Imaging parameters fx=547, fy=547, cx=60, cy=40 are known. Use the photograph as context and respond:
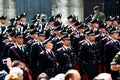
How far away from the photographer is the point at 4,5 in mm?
24125

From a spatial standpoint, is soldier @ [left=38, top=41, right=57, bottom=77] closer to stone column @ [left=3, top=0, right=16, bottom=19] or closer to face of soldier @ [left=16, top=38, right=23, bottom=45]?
face of soldier @ [left=16, top=38, right=23, bottom=45]

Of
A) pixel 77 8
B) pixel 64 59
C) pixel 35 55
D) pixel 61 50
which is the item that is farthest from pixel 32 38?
pixel 77 8

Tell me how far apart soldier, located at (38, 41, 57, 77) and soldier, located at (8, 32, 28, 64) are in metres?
0.54

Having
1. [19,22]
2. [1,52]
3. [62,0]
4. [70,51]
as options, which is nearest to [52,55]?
[70,51]

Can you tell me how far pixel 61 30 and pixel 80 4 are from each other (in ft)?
28.0

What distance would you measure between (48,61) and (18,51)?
31.8 inches

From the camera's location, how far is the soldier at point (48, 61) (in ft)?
42.5

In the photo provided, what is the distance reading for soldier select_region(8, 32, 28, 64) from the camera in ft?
43.2

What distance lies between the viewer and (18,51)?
43.4 feet

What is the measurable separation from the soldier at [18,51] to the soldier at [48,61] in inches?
21.3

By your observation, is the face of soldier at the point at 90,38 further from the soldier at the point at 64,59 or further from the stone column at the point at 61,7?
the stone column at the point at 61,7

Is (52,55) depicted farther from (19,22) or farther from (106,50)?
(19,22)

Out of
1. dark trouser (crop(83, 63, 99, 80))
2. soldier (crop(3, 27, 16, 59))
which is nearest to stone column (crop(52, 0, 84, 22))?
soldier (crop(3, 27, 16, 59))

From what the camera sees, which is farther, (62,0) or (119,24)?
(62,0)
